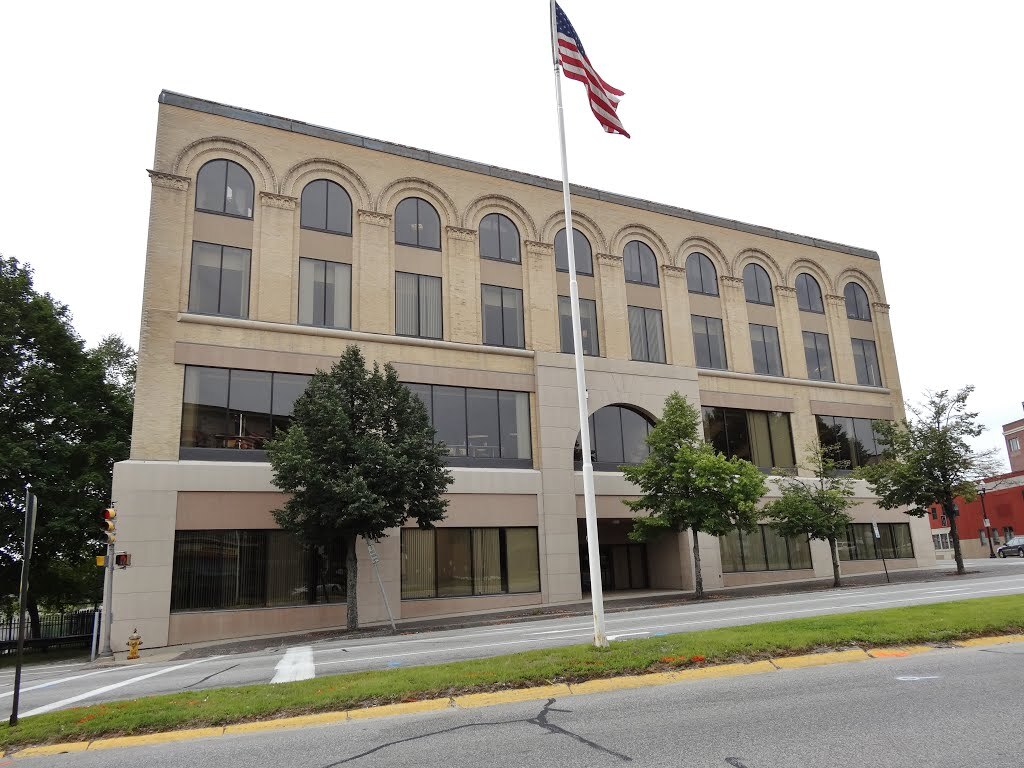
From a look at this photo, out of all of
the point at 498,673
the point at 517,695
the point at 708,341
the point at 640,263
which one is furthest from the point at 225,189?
the point at 517,695

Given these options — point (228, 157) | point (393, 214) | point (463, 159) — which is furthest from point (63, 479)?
point (463, 159)

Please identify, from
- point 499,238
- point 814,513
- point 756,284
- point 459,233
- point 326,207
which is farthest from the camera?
point 756,284

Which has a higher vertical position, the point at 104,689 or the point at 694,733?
the point at 694,733

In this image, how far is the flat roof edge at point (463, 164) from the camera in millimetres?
26375

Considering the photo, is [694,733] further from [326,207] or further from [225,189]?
[225,189]

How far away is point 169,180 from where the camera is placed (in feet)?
82.5

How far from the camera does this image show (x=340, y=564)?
24.3 meters

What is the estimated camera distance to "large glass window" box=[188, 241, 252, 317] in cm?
2498

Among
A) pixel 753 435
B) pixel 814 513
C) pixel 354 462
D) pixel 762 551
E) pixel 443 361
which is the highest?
pixel 443 361

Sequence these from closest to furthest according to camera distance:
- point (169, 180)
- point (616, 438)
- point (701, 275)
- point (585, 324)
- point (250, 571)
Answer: point (250, 571)
point (169, 180)
point (616, 438)
point (585, 324)
point (701, 275)

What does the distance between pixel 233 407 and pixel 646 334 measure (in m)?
17.7

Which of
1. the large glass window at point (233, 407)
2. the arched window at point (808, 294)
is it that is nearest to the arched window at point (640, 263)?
the arched window at point (808, 294)

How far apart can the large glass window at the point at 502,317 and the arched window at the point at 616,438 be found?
4.64 metres

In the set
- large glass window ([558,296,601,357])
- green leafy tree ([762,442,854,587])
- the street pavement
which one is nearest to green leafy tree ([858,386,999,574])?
green leafy tree ([762,442,854,587])
